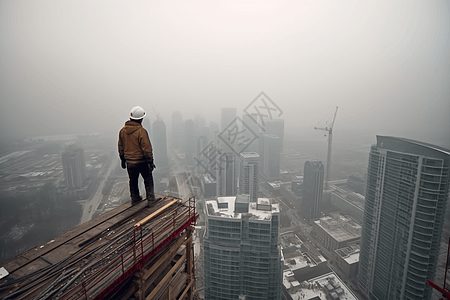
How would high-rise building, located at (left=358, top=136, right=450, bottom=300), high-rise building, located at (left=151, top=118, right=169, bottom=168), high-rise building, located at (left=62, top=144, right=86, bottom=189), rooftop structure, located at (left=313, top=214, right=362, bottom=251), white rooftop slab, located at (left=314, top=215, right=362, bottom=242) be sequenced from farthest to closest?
high-rise building, located at (left=151, top=118, right=169, bottom=168), high-rise building, located at (left=62, top=144, right=86, bottom=189), white rooftop slab, located at (left=314, top=215, right=362, bottom=242), rooftop structure, located at (left=313, top=214, right=362, bottom=251), high-rise building, located at (left=358, top=136, right=450, bottom=300)

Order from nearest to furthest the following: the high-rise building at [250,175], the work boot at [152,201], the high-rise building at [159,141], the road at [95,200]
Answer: the work boot at [152,201]
the road at [95,200]
the high-rise building at [250,175]
the high-rise building at [159,141]

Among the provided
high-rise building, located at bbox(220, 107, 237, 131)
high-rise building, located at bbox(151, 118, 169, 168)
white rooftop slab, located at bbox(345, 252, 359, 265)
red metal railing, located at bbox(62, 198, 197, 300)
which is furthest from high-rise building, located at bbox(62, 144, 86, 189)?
high-rise building, located at bbox(220, 107, 237, 131)

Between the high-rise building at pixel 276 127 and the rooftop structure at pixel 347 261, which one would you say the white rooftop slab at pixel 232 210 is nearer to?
the rooftop structure at pixel 347 261

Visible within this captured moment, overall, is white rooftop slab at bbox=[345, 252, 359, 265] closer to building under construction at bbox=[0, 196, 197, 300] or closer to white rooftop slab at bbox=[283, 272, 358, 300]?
white rooftop slab at bbox=[283, 272, 358, 300]

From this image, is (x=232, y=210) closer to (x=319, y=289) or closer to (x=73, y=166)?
(x=319, y=289)

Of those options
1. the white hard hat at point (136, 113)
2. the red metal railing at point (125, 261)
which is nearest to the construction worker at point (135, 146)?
the white hard hat at point (136, 113)

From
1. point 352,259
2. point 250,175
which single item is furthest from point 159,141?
point 352,259

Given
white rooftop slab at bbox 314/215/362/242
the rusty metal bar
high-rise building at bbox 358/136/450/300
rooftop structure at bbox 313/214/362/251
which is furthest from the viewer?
white rooftop slab at bbox 314/215/362/242
